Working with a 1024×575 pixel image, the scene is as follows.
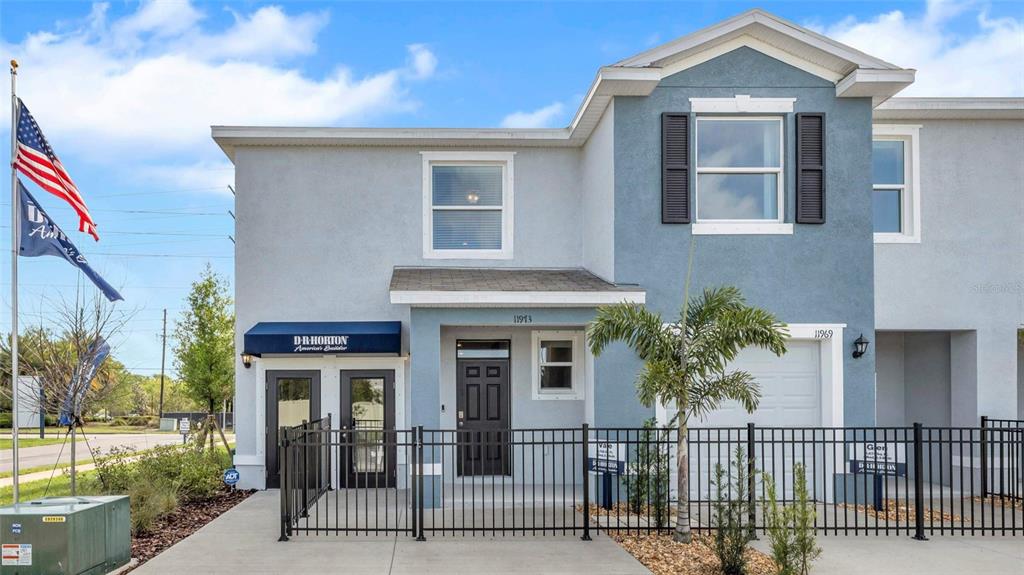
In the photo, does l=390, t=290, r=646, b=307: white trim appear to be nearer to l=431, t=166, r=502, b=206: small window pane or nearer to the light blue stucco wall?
the light blue stucco wall

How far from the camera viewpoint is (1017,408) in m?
12.0

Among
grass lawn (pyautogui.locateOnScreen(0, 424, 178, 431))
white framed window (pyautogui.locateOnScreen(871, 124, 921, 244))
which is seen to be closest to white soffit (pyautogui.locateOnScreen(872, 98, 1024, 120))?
white framed window (pyautogui.locateOnScreen(871, 124, 921, 244))

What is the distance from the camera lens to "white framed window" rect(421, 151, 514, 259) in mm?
12453

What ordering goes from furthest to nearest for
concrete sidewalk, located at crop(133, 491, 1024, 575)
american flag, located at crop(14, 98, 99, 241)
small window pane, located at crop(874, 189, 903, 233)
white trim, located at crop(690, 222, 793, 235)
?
small window pane, located at crop(874, 189, 903, 233) < white trim, located at crop(690, 222, 793, 235) < american flag, located at crop(14, 98, 99, 241) < concrete sidewalk, located at crop(133, 491, 1024, 575)

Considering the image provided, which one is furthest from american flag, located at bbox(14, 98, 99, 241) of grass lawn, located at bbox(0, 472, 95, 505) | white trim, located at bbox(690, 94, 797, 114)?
white trim, located at bbox(690, 94, 797, 114)

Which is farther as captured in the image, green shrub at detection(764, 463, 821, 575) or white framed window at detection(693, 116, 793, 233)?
white framed window at detection(693, 116, 793, 233)

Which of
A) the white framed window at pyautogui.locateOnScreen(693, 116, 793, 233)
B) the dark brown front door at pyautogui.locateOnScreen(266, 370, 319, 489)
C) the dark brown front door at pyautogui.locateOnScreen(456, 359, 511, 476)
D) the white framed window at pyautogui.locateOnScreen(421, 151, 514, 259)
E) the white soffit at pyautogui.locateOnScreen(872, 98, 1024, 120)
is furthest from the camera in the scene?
the white framed window at pyautogui.locateOnScreen(421, 151, 514, 259)

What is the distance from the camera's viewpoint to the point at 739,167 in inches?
417

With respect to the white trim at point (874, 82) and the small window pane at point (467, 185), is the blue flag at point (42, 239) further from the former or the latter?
the white trim at point (874, 82)

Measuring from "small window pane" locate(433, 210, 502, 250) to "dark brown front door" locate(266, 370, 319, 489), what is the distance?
3.38 metres

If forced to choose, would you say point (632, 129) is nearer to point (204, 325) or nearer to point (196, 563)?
point (196, 563)

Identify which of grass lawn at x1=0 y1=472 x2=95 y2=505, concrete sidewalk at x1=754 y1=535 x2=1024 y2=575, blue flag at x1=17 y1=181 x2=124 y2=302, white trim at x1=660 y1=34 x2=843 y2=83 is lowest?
grass lawn at x1=0 y1=472 x2=95 y2=505

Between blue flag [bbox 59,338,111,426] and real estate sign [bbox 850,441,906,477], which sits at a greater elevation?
blue flag [bbox 59,338,111,426]

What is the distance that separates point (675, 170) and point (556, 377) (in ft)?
14.0
